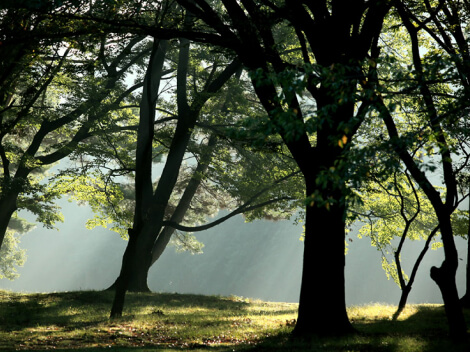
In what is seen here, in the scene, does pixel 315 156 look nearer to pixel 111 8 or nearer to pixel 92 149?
pixel 111 8

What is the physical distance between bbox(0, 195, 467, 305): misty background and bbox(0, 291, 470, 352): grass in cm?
6082

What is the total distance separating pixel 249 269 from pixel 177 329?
247 feet

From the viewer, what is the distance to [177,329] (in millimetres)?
10555

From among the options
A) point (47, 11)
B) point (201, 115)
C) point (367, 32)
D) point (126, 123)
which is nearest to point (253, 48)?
point (367, 32)

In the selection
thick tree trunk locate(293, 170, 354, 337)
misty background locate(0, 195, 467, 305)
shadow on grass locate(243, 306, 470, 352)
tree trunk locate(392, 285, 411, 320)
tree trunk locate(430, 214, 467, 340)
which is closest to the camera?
shadow on grass locate(243, 306, 470, 352)

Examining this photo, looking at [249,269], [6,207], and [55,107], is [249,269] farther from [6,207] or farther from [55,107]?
[55,107]

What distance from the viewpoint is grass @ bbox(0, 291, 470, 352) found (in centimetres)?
786

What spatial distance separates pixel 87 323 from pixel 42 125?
397 inches

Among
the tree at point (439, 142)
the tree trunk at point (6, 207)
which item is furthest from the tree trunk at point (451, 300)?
the tree trunk at point (6, 207)

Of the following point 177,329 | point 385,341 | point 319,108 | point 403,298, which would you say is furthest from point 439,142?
point 403,298

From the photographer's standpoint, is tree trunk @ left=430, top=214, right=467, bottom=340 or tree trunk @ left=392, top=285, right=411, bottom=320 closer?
tree trunk @ left=430, top=214, right=467, bottom=340

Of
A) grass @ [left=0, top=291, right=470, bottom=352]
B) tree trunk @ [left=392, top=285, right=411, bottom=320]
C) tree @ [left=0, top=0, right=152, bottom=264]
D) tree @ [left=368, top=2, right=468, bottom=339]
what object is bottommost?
grass @ [left=0, top=291, right=470, bottom=352]

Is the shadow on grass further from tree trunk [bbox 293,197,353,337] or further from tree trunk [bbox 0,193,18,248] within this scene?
tree trunk [bbox 0,193,18,248]

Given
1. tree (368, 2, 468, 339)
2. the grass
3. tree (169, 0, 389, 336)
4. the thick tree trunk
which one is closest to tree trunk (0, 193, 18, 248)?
the grass
